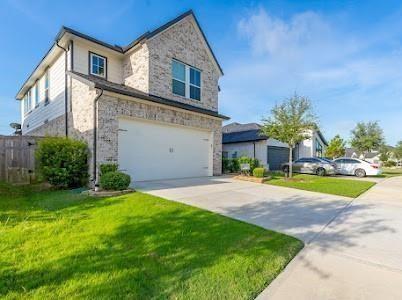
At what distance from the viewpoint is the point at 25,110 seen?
1920cm

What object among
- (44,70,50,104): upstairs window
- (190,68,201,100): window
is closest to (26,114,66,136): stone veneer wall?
(44,70,50,104): upstairs window

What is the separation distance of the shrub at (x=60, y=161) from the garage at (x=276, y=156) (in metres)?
17.3

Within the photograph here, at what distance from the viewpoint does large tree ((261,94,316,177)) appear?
15.0 metres

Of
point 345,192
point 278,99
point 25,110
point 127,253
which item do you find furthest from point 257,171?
point 25,110

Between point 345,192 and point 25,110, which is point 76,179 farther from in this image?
point 25,110

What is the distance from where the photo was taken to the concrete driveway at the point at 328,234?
299 centimetres

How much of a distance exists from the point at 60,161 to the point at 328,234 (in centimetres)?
859

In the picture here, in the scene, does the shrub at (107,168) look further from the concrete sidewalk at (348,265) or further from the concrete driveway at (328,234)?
the concrete sidewalk at (348,265)

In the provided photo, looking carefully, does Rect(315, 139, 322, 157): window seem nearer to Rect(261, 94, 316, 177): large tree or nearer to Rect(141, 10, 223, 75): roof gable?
Rect(261, 94, 316, 177): large tree

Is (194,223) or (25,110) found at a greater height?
(25,110)

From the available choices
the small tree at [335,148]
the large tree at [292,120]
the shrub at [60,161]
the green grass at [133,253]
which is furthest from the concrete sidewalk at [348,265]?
the small tree at [335,148]

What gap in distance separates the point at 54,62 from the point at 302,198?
46.0 feet

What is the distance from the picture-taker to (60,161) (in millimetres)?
8562

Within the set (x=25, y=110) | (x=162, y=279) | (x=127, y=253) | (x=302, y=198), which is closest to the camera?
(x=162, y=279)
